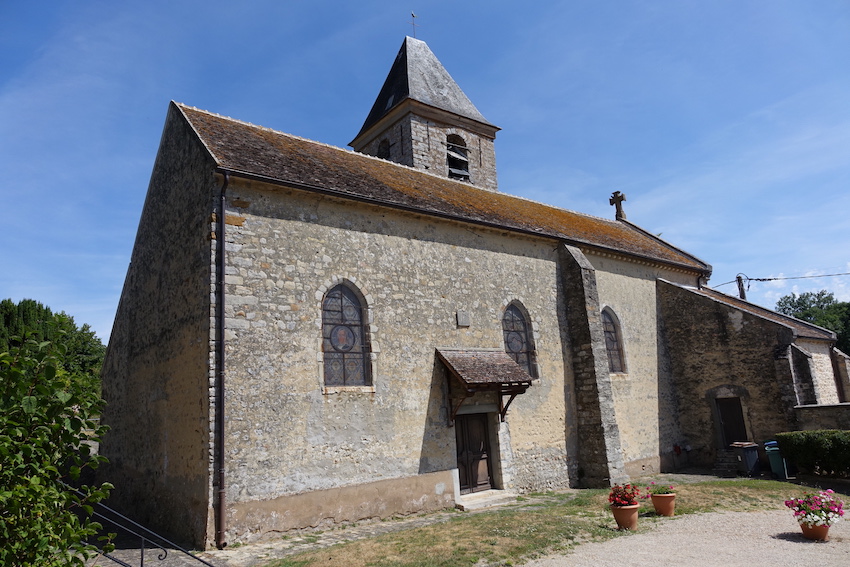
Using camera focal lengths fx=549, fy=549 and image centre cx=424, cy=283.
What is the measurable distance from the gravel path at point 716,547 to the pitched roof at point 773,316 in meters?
9.01

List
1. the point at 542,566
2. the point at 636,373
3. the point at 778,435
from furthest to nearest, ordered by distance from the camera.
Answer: the point at 636,373
the point at 778,435
the point at 542,566

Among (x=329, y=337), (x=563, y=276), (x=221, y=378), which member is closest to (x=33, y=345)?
(x=221, y=378)

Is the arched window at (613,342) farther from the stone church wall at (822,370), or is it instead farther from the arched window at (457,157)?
the arched window at (457,157)

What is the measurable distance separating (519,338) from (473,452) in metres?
3.17

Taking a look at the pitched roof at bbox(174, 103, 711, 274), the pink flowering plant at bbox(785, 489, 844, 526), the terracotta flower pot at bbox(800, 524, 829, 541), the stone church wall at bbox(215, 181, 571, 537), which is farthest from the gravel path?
the pitched roof at bbox(174, 103, 711, 274)

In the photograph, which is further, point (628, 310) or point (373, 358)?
point (628, 310)

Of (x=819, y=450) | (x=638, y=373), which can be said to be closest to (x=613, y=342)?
(x=638, y=373)

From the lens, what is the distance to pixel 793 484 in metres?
13.3

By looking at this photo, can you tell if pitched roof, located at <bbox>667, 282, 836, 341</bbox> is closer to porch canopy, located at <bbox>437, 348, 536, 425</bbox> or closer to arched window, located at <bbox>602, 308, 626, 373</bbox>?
arched window, located at <bbox>602, 308, 626, 373</bbox>

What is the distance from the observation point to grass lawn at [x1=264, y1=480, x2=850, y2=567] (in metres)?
7.73

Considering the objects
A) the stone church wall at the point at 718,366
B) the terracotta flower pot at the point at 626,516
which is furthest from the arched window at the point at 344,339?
the stone church wall at the point at 718,366

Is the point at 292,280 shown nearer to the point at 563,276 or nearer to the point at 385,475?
the point at 385,475

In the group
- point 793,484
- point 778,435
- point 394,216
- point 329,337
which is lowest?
point 793,484

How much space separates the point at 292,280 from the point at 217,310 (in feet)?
4.87
